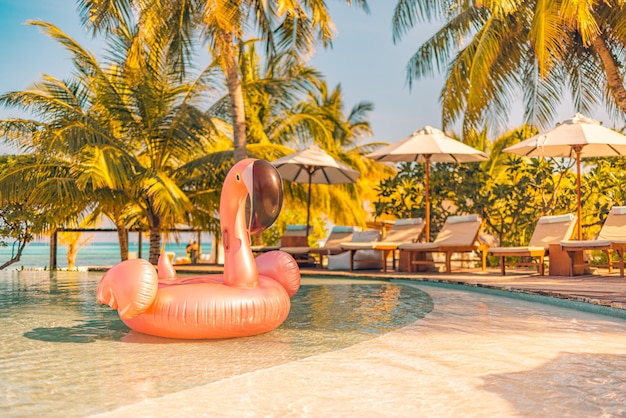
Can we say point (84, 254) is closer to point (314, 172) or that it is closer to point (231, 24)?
point (314, 172)

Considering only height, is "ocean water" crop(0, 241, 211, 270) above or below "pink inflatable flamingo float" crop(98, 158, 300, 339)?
below

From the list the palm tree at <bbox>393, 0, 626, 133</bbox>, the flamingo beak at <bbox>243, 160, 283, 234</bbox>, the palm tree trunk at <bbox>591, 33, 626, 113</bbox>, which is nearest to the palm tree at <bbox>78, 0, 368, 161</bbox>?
the palm tree at <bbox>393, 0, 626, 133</bbox>

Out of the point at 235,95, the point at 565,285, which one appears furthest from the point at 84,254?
the point at 565,285

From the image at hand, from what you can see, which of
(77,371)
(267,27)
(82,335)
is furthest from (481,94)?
(77,371)

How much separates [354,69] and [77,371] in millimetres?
42601

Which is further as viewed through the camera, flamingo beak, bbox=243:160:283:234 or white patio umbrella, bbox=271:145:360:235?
white patio umbrella, bbox=271:145:360:235

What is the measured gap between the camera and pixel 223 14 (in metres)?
11.0

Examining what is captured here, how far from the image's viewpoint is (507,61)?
13.0 meters

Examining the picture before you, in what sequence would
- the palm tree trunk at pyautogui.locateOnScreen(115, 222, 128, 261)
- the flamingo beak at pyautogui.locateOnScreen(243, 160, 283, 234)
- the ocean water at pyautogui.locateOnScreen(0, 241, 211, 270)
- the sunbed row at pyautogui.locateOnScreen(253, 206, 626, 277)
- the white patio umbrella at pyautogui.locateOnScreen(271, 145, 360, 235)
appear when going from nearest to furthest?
the flamingo beak at pyautogui.locateOnScreen(243, 160, 283, 234)
the sunbed row at pyautogui.locateOnScreen(253, 206, 626, 277)
the white patio umbrella at pyautogui.locateOnScreen(271, 145, 360, 235)
the palm tree trunk at pyautogui.locateOnScreen(115, 222, 128, 261)
the ocean water at pyautogui.locateOnScreen(0, 241, 211, 270)

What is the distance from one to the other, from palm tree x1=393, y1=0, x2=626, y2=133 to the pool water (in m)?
6.89

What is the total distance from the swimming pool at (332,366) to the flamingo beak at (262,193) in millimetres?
872

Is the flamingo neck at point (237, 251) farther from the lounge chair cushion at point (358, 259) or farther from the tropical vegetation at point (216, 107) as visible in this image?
the lounge chair cushion at point (358, 259)

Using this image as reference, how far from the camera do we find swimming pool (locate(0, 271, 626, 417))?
2.81 metres

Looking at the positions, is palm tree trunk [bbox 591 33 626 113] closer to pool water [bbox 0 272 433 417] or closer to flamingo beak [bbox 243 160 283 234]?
pool water [bbox 0 272 433 417]
